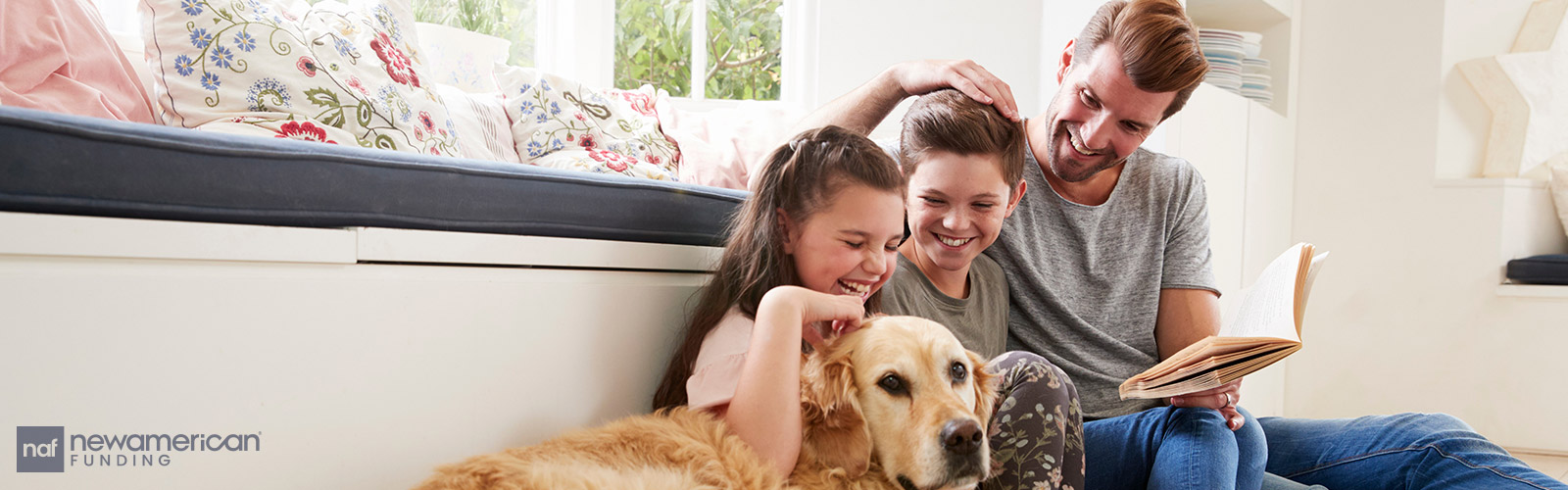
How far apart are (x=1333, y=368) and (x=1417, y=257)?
49 cm

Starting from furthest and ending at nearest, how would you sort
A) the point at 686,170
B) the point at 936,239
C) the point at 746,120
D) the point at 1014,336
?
the point at 746,120, the point at 686,170, the point at 1014,336, the point at 936,239

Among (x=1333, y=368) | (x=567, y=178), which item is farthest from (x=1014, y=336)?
(x=1333, y=368)

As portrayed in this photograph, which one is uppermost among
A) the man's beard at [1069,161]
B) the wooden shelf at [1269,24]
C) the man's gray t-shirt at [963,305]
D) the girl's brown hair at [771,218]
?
the wooden shelf at [1269,24]

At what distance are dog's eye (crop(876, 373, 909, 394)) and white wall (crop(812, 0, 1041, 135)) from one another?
204 cm

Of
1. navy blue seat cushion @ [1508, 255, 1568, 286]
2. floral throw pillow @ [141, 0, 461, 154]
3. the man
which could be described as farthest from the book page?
navy blue seat cushion @ [1508, 255, 1568, 286]

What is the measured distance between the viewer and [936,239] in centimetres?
138

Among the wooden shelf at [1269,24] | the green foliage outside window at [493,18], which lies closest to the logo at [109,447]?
the green foliage outside window at [493,18]

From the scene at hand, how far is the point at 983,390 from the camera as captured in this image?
1.07 metres

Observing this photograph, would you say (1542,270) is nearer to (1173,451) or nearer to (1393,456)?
(1393,456)

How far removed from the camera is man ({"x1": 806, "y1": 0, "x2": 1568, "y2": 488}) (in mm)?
1341

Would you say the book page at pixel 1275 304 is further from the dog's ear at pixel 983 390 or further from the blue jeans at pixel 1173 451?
the dog's ear at pixel 983 390

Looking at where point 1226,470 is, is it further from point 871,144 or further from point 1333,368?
point 1333,368

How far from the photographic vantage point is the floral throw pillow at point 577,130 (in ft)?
6.67

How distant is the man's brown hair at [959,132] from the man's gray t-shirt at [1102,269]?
7.3 inches
